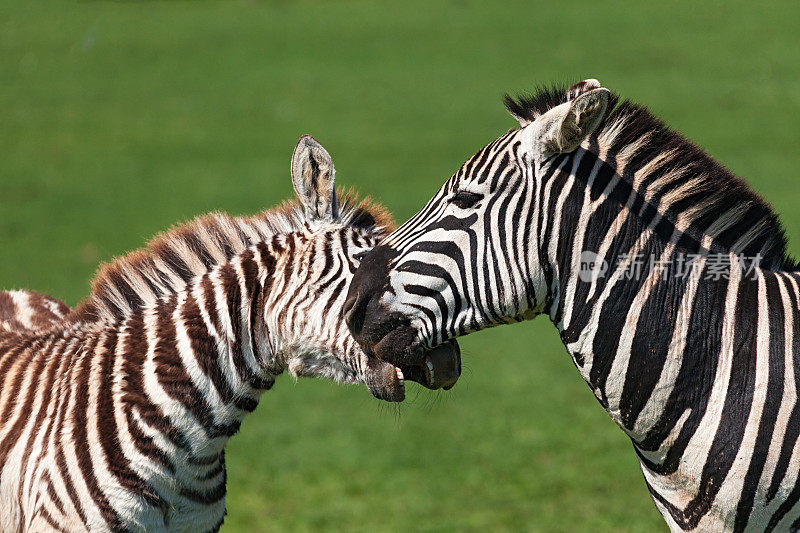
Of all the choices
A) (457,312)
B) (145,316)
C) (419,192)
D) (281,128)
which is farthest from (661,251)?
(281,128)

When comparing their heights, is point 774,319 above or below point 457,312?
below

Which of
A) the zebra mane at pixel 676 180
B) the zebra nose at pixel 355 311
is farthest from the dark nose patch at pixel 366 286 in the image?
the zebra mane at pixel 676 180

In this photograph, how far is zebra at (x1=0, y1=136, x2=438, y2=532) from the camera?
4.96 meters

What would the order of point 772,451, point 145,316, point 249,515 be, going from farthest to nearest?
point 249,515 < point 145,316 < point 772,451

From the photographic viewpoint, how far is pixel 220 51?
123ft

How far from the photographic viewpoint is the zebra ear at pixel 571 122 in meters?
4.09

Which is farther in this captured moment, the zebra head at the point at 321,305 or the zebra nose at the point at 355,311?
the zebra head at the point at 321,305

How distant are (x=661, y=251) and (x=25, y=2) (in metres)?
36.4

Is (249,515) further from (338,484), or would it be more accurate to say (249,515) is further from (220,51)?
(220,51)

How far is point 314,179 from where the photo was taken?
Result: 5430 mm

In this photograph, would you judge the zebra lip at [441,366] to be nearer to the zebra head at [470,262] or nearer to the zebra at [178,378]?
the zebra at [178,378]

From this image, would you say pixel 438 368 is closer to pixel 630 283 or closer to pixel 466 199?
pixel 466 199

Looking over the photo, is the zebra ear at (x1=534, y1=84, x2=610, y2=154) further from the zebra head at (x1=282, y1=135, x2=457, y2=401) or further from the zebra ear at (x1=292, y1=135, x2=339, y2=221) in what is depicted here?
the zebra ear at (x1=292, y1=135, x2=339, y2=221)

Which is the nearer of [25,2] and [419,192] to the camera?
[419,192]
